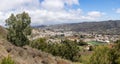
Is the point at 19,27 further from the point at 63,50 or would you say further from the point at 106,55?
the point at 63,50

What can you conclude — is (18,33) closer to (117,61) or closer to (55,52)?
(117,61)

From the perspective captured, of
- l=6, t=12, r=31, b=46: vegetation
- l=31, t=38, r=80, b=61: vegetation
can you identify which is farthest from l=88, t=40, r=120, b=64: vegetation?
l=31, t=38, r=80, b=61: vegetation

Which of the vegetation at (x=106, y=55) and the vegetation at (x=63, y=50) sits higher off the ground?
the vegetation at (x=106, y=55)

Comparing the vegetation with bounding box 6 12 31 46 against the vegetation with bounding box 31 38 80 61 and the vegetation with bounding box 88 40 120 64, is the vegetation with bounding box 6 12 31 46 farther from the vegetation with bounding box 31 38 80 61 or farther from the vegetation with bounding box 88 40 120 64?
the vegetation with bounding box 31 38 80 61

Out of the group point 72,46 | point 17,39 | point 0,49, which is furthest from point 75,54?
point 0,49

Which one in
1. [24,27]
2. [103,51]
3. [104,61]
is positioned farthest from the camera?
[24,27]

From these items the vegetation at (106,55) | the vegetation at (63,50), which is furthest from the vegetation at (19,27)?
the vegetation at (63,50)

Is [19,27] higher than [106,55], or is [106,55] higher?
[19,27]

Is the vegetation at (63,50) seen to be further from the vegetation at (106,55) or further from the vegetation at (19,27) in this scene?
the vegetation at (106,55)

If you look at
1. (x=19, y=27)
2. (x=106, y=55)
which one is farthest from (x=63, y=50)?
(x=106, y=55)
